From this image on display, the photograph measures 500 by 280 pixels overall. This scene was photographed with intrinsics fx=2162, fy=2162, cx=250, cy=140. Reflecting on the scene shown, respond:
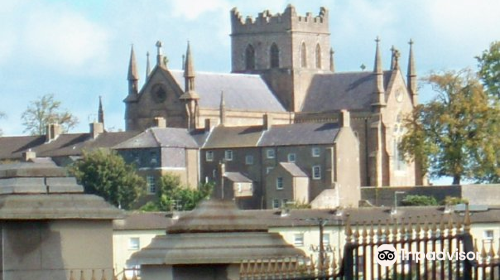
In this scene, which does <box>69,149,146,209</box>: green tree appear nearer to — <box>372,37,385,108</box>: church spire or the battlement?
<box>372,37,385,108</box>: church spire

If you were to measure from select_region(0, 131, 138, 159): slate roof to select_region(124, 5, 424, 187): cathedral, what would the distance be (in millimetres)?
3726

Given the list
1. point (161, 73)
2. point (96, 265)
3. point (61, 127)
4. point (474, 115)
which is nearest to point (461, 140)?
point (474, 115)

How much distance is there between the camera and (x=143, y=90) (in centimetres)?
14450

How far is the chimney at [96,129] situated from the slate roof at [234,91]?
588 centimetres

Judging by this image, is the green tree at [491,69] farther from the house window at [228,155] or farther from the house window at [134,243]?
the house window at [134,243]

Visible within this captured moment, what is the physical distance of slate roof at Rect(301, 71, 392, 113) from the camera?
466 feet

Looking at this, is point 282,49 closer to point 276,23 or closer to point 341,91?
point 276,23

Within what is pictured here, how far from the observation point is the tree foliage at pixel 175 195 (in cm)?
12297

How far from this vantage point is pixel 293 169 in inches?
5089

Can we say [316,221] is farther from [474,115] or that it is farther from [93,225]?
[93,225]

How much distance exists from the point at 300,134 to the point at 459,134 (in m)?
15.3

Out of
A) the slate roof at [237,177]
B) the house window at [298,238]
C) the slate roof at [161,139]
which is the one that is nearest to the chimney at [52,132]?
the slate roof at [161,139]

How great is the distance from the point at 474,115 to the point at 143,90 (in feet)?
103

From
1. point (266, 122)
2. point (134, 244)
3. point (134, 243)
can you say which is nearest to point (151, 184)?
point (266, 122)
